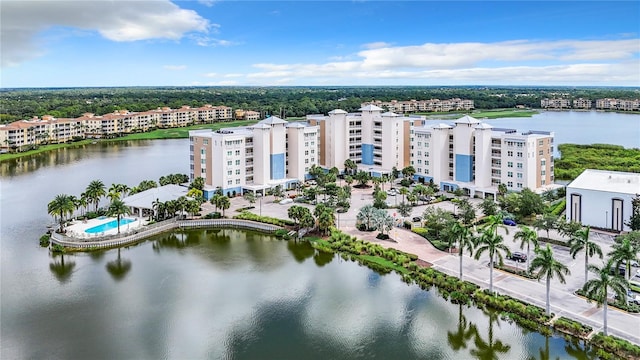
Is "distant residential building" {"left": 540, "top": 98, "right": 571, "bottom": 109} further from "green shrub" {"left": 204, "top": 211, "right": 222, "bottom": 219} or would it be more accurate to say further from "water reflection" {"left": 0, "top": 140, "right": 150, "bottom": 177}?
"green shrub" {"left": 204, "top": 211, "right": 222, "bottom": 219}

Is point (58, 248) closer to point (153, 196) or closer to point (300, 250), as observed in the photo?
point (153, 196)

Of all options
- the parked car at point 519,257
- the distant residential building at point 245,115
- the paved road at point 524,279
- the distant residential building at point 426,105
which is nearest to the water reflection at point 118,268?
the paved road at point 524,279

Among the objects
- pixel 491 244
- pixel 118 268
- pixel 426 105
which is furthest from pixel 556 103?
pixel 118 268

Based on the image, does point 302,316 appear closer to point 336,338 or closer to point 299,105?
point 336,338

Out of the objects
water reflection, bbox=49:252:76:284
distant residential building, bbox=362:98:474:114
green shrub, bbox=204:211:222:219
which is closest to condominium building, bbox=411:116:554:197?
green shrub, bbox=204:211:222:219

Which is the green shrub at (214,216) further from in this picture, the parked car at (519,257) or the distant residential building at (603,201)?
the distant residential building at (603,201)

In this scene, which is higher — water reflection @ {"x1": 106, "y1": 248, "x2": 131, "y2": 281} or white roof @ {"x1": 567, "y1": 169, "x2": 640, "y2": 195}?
white roof @ {"x1": 567, "y1": 169, "x2": 640, "y2": 195}

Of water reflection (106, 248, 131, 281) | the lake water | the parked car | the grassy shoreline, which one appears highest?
the grassy shoreline
